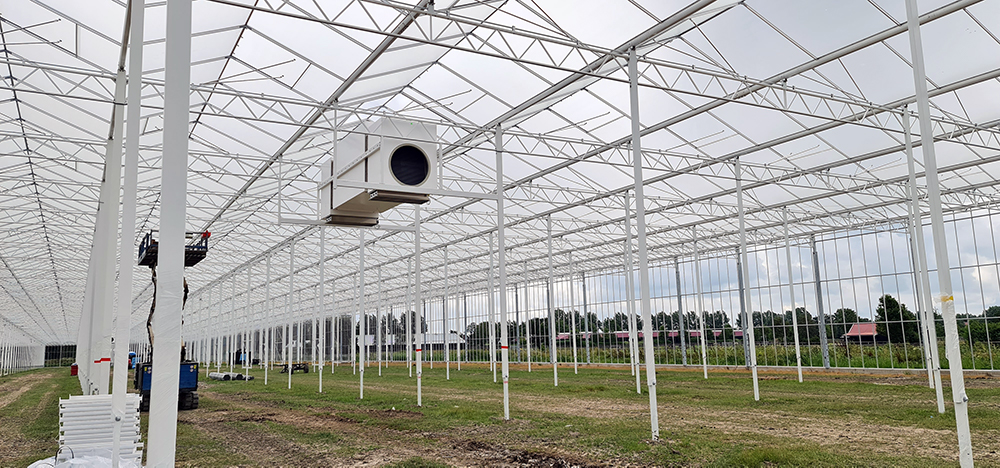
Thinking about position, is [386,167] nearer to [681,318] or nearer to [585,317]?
[681,318]

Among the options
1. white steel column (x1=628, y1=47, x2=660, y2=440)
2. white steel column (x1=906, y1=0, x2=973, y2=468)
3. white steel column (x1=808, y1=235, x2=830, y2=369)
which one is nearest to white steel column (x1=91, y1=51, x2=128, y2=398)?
white steel column (x1=628, y1=47, x2=660, y2=440)

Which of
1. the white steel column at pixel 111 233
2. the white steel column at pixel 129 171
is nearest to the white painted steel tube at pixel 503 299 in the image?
the white steel column at pixel 111 233

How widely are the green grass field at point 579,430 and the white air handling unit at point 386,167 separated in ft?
17.4

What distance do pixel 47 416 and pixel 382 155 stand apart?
15141 mm

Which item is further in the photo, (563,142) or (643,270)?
(563,142)

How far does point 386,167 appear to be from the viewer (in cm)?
1412

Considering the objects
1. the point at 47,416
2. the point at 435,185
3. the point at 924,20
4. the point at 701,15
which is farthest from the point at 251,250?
the point at 924,20

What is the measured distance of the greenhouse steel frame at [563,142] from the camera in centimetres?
1302

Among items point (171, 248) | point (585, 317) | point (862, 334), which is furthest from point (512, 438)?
point (585, 317)

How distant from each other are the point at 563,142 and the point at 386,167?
11.2 meters

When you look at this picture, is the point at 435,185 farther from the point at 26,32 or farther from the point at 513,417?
the point at 26,32

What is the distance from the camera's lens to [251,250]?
42656 millimetres

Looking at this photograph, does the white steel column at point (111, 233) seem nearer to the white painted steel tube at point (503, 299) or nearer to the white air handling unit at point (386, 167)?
the white air handling unit at point (386, 167)

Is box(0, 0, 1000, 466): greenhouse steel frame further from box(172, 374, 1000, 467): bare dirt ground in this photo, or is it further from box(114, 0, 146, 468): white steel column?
box(172, 374, 1000, 467): bare dirt ground
